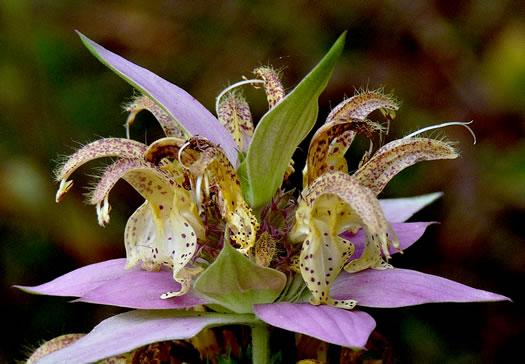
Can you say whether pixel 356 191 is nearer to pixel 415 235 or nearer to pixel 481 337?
pixel 415 235

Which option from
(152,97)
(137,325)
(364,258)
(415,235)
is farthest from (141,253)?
(415,235)

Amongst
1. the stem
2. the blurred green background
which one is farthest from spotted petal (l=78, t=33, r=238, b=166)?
the blurred green background

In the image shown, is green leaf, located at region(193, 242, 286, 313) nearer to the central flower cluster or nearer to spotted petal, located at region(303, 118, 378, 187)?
the central flower cluster

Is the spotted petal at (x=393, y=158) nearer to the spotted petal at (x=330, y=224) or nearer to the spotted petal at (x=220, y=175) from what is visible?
the spotted petal at (x=330, y=224)

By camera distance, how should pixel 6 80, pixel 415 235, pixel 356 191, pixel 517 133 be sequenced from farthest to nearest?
pixel 6 80 < pixel 517 133 < pixel 415 235 < pixel 356 191

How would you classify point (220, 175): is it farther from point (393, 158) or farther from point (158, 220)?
point (393, 158)

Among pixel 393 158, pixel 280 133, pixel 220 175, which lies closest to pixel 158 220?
pixel 220 175
